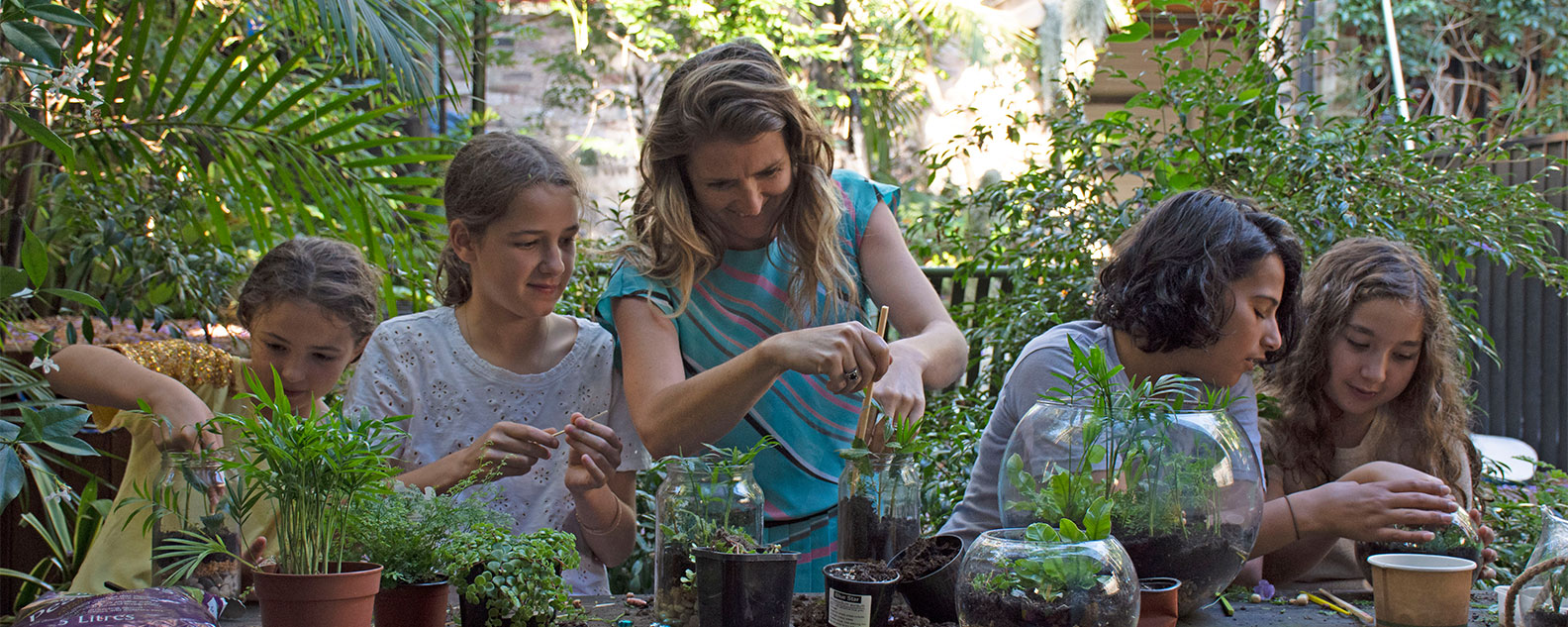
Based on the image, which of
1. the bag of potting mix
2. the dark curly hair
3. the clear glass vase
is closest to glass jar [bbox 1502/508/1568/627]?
the clear glass vase

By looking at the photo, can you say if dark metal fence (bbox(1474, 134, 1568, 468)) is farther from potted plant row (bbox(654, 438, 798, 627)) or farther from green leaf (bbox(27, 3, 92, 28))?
green leaf (bbox(27, 3, 92, 28))

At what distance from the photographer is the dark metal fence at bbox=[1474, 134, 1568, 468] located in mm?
5348

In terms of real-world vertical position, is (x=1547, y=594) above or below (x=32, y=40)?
below

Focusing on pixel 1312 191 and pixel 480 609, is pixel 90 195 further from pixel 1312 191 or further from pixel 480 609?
pixel 1312 191

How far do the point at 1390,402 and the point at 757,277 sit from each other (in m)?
1.26

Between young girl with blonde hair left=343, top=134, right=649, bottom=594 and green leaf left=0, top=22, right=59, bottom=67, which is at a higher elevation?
green leaf left=0, top=22, right=59, bottom=67

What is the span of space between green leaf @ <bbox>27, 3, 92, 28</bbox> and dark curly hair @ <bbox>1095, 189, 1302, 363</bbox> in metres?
1.44

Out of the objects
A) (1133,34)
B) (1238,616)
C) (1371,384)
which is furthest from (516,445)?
(1133,34)

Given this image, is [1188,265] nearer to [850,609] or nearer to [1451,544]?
[1451,544]

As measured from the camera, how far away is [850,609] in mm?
1225

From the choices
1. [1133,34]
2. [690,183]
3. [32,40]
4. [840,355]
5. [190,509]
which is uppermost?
[1133,34]

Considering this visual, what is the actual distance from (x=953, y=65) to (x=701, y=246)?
33.5 ft

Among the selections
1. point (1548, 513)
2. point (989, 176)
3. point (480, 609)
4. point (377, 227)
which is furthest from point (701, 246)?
point (989, 176)

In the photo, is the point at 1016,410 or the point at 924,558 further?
the point at 1016,410
